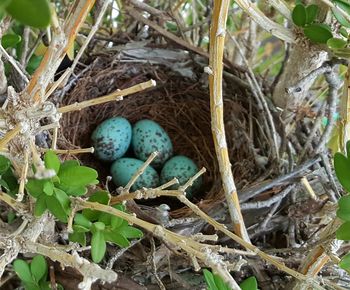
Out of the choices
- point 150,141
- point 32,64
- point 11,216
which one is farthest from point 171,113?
point 11,216

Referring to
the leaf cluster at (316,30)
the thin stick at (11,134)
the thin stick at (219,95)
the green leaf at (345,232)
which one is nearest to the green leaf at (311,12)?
the leaf cluster at (316,30)

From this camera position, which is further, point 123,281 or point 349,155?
point 123,281

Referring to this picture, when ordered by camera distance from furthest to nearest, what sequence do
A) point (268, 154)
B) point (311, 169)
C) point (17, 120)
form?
point (268, 154) → point (311, 169) → point (17, 120)

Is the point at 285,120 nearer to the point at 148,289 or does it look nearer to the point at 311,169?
the point at 311,169

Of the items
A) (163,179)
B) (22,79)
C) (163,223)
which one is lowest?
(163,179)

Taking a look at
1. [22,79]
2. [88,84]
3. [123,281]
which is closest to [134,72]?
[88,84]

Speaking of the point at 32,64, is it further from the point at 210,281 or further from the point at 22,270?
the point at 210,281

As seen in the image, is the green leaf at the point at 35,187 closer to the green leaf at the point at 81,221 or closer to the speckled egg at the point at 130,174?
the green leaf at the point at 81,221
